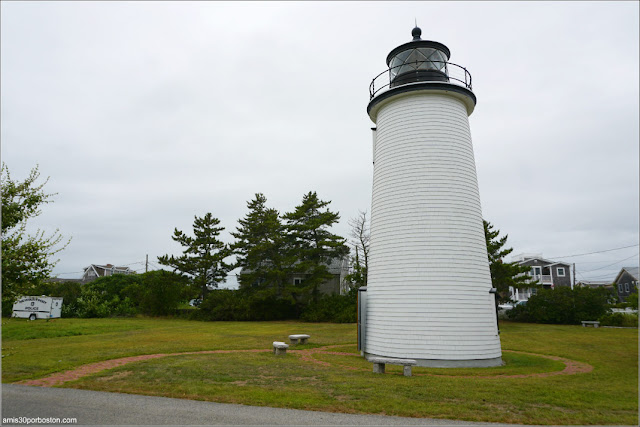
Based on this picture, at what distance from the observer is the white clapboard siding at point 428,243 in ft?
37.3

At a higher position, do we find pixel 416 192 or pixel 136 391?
pixel 416 192

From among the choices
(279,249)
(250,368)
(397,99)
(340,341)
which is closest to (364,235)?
(279,249)

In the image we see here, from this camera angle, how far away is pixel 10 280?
10047 mm

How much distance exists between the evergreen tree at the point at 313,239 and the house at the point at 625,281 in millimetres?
45834

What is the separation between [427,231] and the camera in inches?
464

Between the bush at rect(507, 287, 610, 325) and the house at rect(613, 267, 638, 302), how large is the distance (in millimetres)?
32278

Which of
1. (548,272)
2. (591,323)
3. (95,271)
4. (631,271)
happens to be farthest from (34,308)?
(631,271)

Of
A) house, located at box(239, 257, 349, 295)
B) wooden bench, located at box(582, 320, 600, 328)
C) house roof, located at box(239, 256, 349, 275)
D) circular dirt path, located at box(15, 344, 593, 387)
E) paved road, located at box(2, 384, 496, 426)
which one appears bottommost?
wooden bench, located at box(582, 320, 600, 328)

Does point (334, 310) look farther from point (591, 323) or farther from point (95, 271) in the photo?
point (95, 271)

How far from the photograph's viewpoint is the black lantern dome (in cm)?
1298

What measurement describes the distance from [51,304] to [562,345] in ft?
118

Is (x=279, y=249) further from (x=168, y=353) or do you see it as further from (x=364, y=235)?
(x=168, y=353)

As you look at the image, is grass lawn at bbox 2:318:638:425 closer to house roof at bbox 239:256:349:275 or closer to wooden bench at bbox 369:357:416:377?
wooden bench at bbox 369:357:416:377

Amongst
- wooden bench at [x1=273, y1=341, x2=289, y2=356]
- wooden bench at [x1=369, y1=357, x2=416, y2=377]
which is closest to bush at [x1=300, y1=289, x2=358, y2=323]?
wooden bench at [x1=273, y1=341, x2=289, y2=356]
